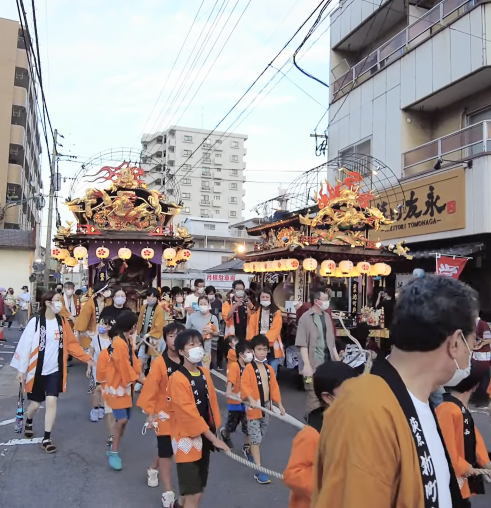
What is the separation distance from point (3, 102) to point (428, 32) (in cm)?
3051

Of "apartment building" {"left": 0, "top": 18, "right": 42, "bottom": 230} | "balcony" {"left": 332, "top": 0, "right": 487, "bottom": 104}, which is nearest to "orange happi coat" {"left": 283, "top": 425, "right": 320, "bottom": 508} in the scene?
"balcony" {"left": 332, "top": 0, "right": 487, "bottom": 104}

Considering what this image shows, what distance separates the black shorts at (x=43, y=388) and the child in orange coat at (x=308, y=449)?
3.96m

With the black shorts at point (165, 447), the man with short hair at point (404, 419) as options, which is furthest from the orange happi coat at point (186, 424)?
the man with short hair at point (404, 419)

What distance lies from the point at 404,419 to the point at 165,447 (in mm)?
3255

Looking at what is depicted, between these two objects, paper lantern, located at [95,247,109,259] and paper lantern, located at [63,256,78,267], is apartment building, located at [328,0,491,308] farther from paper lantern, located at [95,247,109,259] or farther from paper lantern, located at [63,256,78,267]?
paper lantern, located at [63,256,78,267]

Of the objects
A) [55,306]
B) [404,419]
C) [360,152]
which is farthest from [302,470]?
[360,152]

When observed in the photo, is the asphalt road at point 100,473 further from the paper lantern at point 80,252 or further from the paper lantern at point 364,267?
the paper lantern at point 80,252

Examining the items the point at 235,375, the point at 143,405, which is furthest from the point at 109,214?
the point at 143,405

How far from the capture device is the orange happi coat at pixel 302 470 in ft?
7.73

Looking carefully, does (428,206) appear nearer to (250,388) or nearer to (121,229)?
(121,229)

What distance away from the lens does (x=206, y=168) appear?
6662 centimetres

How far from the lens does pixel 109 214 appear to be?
12.8 metres

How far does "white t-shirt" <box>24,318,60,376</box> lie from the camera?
557cm

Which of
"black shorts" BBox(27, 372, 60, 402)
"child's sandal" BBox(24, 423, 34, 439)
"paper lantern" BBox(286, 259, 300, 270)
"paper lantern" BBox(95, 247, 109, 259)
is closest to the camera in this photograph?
"black shorts" BBox(27, 372, 60, 402)
